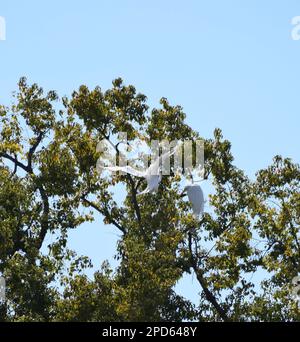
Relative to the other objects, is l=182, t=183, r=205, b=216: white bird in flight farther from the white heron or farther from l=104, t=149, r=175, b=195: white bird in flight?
l=104, t=149, r=175, b=195: white bird in flight

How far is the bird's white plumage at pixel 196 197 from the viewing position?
23.5 m

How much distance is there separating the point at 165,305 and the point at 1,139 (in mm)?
8032

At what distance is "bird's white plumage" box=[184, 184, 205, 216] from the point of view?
23.5 meters

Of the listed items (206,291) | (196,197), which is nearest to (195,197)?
(196,197)

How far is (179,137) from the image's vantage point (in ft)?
76.9

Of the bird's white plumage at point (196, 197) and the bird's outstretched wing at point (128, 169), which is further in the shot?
the bird's outstretched wing at point (128, 169)

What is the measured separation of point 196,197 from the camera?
2361cm

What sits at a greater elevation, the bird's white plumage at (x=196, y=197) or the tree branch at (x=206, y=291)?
the bird's white plumage at (x=196, y=197)

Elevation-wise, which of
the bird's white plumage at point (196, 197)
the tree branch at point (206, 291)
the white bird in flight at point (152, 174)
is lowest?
the tree branch at point (206, 291)

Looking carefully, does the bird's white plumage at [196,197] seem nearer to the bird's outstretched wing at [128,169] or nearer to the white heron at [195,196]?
the white heron at [195,196]

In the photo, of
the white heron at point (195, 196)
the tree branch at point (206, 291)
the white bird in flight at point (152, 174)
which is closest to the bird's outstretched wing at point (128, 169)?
the white bird in flight at point (152, 174)

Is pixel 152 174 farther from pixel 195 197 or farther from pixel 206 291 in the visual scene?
pixel 206 291

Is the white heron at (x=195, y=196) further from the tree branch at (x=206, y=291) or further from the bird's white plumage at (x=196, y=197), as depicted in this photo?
the tree branch at (x=206, y=291)

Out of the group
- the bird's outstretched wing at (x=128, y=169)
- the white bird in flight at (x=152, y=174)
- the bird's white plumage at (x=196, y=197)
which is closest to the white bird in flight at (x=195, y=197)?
the bird's white plumage at (x=196, y=197)
